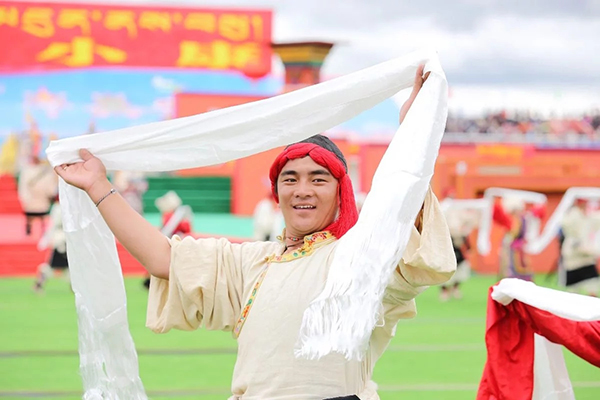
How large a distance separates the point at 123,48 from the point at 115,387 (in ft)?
90.5

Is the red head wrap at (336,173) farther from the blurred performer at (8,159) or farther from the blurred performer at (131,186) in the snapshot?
the blurred performer at (8,159)

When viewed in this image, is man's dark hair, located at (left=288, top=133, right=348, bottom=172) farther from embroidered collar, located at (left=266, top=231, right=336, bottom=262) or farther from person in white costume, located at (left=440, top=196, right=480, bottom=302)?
person in white costume, located at (left=440, top=196, right=480, bottom=302)

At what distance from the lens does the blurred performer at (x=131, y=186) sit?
17844mm

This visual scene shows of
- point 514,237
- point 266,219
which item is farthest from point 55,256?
point 514,237

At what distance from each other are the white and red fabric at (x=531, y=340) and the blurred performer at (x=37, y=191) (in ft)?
48.2

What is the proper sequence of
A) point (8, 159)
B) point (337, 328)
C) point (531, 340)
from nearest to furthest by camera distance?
point (337, 328) < point (531, 340) < point (8, 159)

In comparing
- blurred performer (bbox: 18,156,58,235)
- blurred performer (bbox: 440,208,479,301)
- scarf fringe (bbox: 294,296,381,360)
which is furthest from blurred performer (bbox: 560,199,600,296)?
scarf fringe (bbox: 294,296,381,360)

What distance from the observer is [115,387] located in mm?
3174

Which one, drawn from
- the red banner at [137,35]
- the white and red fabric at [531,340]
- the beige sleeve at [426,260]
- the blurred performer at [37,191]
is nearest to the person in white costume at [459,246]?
the blurred performer at [37,191]

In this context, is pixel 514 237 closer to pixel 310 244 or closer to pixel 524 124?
pixel 310 244

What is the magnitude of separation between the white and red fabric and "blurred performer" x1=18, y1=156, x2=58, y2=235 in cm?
1469

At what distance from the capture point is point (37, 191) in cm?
1800

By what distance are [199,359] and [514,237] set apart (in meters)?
7.13

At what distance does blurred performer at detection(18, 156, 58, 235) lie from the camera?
58.6ft
